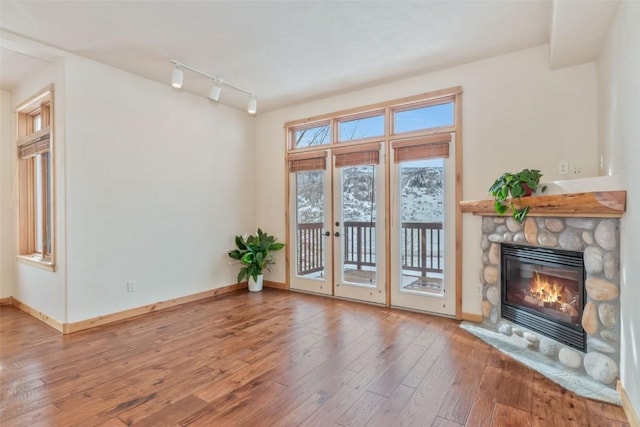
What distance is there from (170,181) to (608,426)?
4589mm

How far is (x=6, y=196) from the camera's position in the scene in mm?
4352

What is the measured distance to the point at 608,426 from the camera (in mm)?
1860

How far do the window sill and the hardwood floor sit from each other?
62cm

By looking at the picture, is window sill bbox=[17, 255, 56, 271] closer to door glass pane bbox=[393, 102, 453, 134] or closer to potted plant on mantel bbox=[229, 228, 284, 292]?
potted plant on mantel bbox=[229, 228, 284, 292]

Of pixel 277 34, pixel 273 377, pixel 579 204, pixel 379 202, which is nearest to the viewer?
pixel 579 204

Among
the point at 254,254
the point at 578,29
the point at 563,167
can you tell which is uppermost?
the point at 578,29

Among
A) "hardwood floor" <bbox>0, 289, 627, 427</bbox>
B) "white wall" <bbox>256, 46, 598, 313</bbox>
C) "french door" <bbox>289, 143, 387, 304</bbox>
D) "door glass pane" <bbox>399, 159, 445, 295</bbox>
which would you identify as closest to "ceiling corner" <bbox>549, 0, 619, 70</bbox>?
"white wall" <bbox>256, 46, 598, 313</bbox>

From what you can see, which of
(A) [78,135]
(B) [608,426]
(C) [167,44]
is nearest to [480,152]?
(B) [608,426]

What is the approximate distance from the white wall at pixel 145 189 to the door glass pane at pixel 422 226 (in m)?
2.59

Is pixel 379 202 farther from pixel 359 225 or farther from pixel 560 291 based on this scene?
pixel 560 291

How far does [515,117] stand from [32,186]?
5.81 metres

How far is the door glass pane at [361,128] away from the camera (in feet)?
14.0

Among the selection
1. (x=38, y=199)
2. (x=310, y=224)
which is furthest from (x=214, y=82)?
(x=38, y=199)

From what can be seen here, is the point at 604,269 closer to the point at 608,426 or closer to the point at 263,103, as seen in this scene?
the point at 608,426
